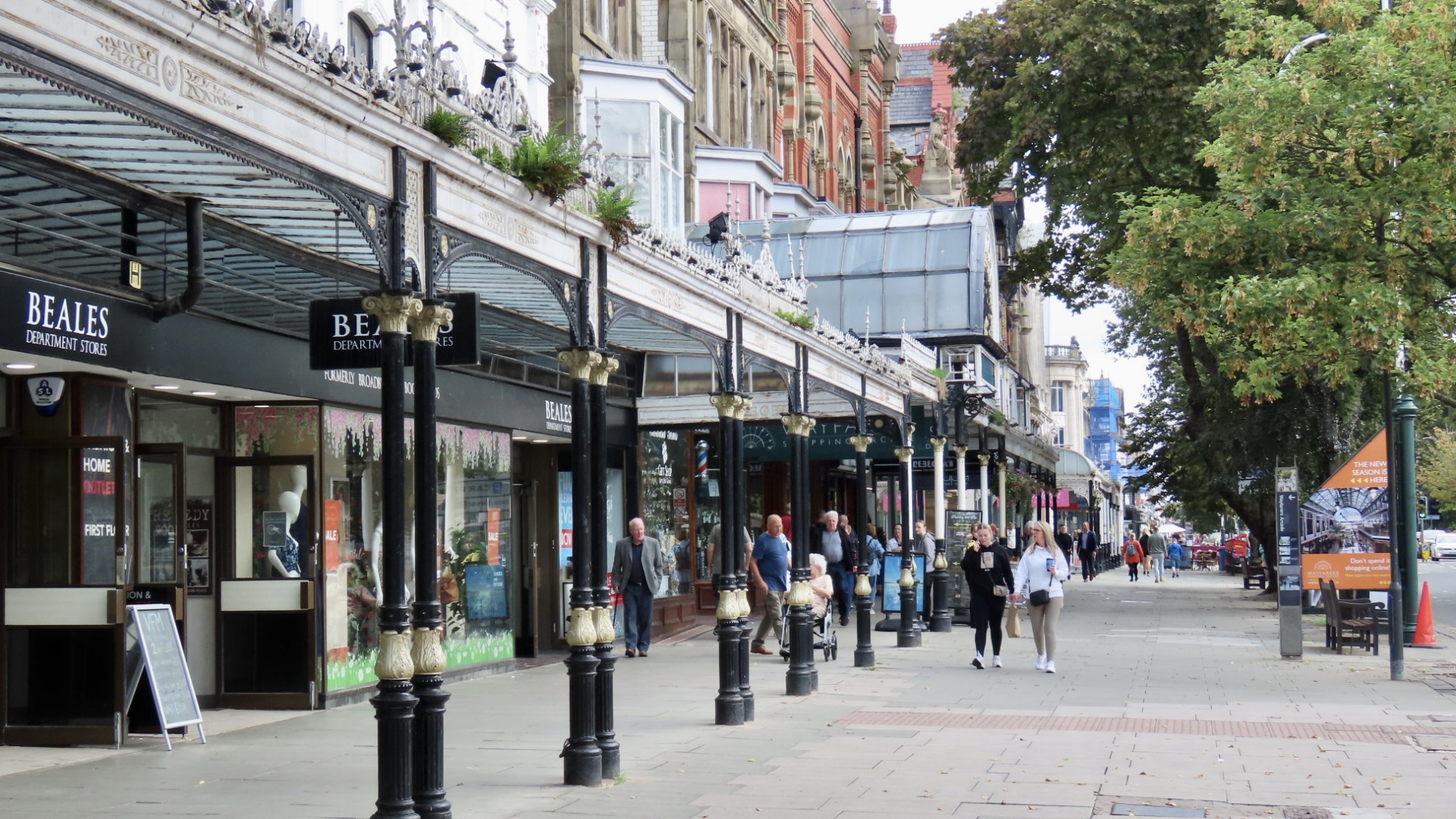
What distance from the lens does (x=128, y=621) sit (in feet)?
40.5

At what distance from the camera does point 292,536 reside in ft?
48.9

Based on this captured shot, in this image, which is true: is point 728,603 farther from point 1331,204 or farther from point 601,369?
point 1331,204

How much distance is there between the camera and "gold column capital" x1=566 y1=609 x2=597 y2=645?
10812mm

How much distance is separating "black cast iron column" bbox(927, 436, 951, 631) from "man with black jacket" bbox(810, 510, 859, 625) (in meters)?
1.28

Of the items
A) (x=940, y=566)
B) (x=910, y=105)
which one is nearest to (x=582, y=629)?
(x=940, y=566)

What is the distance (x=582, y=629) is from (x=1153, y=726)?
5284 mm

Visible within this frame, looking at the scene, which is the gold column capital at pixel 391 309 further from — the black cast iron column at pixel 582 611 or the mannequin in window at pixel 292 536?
the mannequin in window at pixel 292 536

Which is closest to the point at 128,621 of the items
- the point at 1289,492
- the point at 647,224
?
the point at 647,224

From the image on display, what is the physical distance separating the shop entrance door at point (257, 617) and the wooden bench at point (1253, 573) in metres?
34.2

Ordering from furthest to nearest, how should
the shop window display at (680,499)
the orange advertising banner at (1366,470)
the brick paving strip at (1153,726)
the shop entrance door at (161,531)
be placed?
the shop window display at (680,499)
the orange advertising banner at (1366,470)
the shop entrance door at (161,531)
the brick paving strip at (1153,726)

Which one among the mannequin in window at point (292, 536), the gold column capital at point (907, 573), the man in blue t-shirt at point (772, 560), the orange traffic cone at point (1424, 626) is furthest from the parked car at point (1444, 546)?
the mannequin in window at point (292, 536)

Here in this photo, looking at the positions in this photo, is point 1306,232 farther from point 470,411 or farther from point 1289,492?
point 470,411

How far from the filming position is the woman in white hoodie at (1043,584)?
18688 millimetres

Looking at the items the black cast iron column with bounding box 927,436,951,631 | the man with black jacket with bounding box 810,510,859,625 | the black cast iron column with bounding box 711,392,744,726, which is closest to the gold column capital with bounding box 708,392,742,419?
the black cast iron column with bounding box 711,392,744,726
